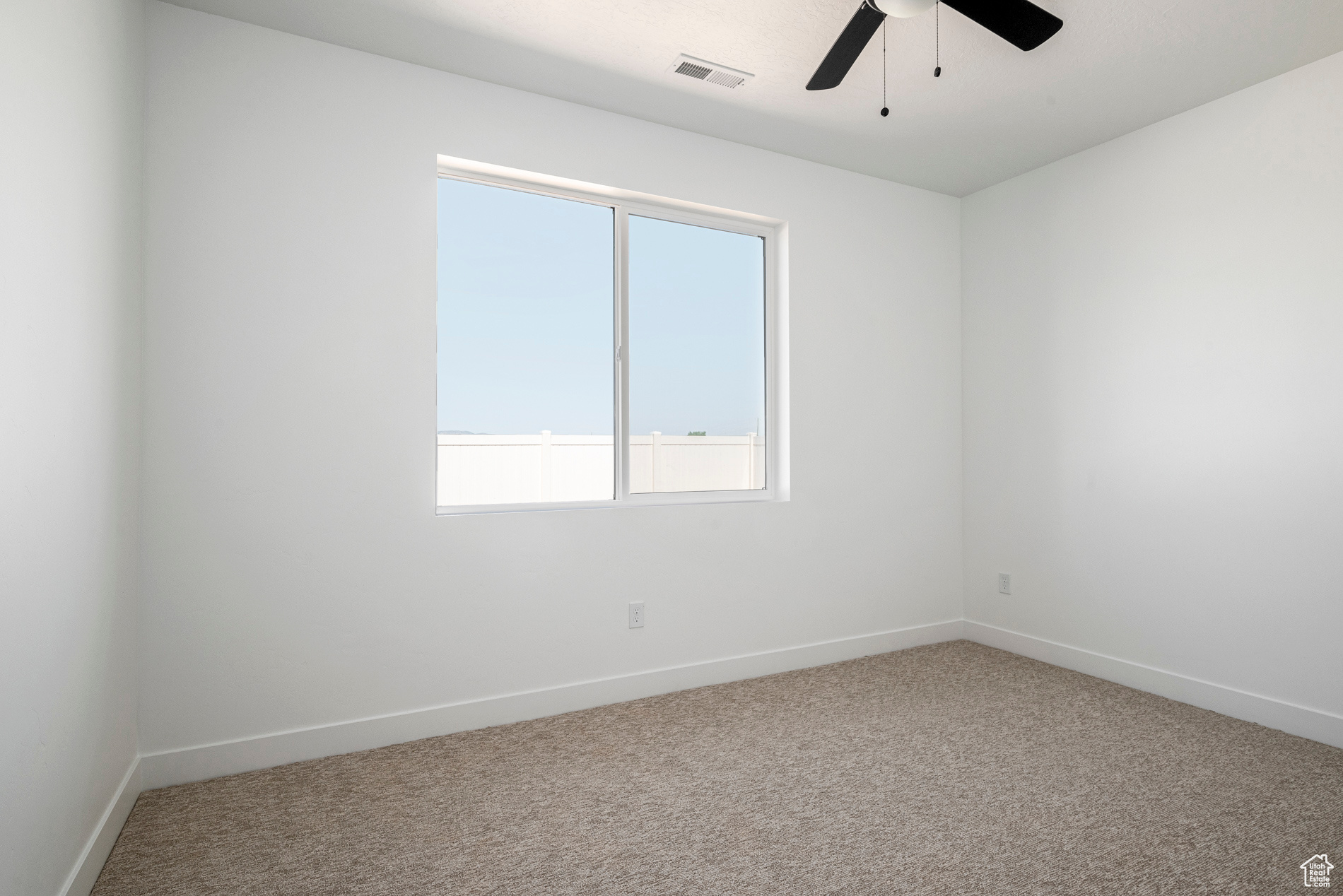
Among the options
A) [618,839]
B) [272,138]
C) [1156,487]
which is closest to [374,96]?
[272,138]

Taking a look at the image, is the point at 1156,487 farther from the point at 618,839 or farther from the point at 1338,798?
the point at 618,839

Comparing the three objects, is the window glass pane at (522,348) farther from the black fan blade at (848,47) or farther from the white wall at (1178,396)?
the white wall at (1178,396)

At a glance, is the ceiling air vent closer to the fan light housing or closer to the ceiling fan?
the ceiling fan

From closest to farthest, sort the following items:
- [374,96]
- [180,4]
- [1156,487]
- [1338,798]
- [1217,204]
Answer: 1. [1338,798]
2. [180,4]
3. [374,96]
4. [1217,204]
5. [1156,487]

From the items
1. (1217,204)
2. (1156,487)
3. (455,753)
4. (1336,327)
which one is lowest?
(455,753)

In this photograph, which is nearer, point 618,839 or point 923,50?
point 618,839

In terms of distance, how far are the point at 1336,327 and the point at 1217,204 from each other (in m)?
0.71

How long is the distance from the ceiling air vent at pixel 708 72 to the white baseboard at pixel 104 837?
306 centimetres

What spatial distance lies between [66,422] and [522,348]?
1687 mm

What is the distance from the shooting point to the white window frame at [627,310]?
9.69ft

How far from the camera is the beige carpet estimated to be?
69.4 inches

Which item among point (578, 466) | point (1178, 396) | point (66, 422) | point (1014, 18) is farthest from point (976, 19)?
point (66, 422)

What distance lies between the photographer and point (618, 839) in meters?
1.94

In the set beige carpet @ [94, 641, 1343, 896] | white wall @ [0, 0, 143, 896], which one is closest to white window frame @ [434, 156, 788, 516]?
beige carpet @ [94, 641, 1343, 896]
